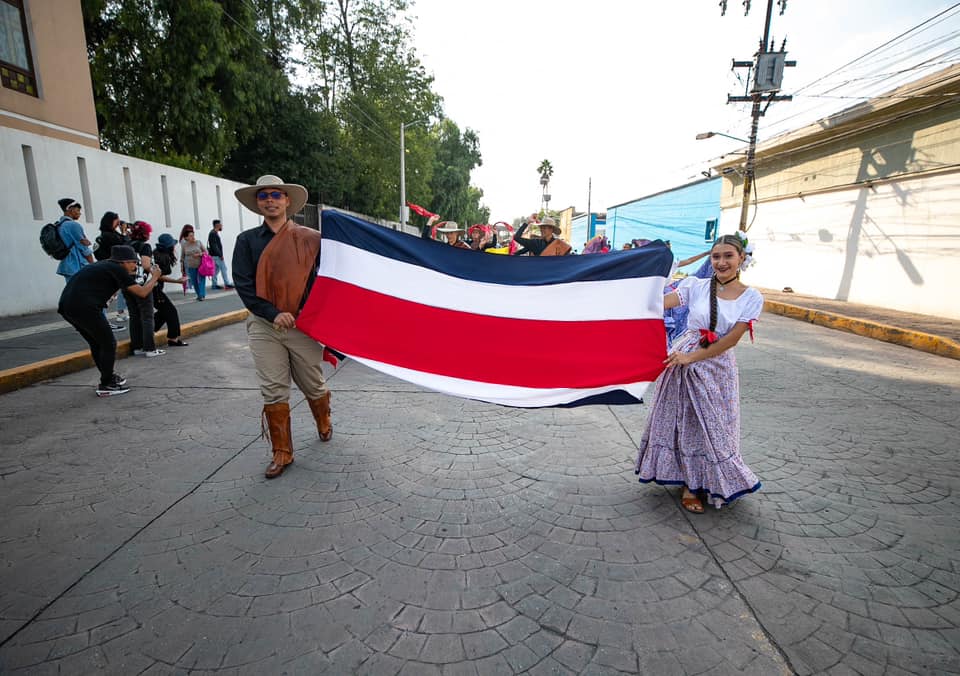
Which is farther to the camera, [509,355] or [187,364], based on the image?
[187,364]

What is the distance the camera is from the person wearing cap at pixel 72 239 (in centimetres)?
708

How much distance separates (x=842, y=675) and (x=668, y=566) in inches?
30.2

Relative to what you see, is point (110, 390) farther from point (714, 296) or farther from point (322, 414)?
point (714, 296)

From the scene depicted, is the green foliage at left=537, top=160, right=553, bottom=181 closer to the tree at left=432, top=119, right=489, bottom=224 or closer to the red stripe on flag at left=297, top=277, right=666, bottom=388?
the tree at left=432, top=119, right=489, bottom=224

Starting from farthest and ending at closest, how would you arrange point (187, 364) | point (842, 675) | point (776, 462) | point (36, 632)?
point (187, 364)
point (776, 462)
point (36, 632)
point (842, 675)

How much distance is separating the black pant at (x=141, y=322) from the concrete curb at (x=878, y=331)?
12103 mm

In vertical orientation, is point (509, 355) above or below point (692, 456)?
above

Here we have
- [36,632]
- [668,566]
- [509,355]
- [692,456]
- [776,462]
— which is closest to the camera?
[36,632]

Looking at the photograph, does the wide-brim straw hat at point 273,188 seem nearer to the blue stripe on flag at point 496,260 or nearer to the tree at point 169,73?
the blue stripe on flag at point 496,260

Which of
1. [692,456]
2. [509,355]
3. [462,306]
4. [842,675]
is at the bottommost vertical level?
[842,675]

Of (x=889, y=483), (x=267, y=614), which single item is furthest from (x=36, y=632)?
(x=889, y=483)

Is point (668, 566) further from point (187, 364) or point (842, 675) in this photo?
point (187, 364)

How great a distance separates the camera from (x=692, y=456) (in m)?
3.03

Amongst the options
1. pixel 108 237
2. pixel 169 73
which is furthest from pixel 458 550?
pixel 169 73
